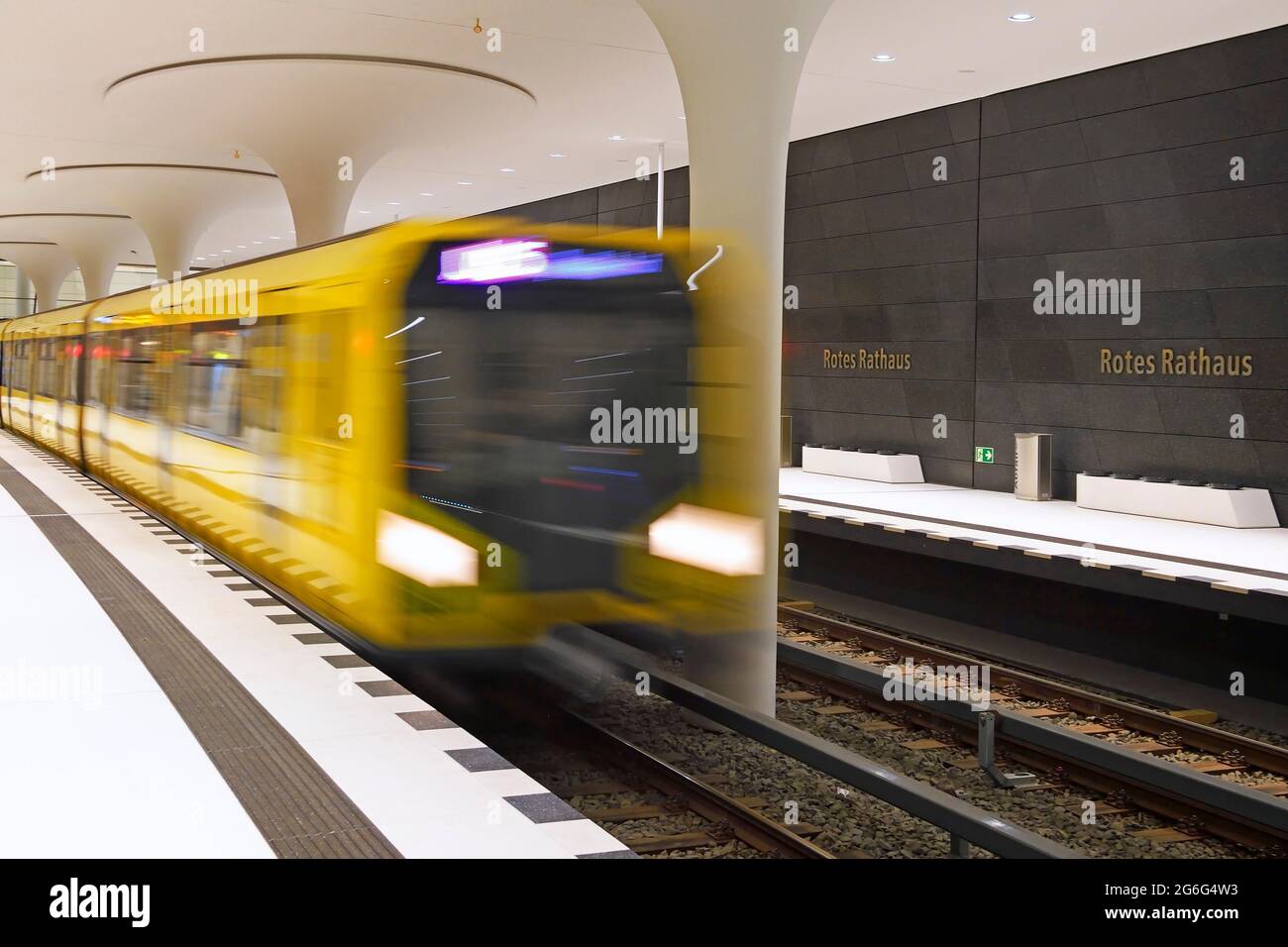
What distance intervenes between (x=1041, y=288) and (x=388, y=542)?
31.1 ft

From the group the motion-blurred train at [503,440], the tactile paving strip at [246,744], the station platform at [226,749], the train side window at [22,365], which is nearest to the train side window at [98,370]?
the train side window at [22,365]

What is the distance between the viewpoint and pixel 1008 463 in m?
14.0

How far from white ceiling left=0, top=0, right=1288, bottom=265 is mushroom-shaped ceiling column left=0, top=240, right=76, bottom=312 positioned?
16.8m

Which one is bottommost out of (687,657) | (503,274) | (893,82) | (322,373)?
(687,657)

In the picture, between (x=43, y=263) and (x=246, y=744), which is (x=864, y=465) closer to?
(x=246, y=744)

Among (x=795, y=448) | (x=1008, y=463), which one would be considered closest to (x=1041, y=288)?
(x=1008, y=463)

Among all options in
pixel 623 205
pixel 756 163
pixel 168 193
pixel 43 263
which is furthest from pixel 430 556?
pixel 43 263

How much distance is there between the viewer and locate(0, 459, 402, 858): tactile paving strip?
3708 mm

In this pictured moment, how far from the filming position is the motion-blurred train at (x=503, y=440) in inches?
233

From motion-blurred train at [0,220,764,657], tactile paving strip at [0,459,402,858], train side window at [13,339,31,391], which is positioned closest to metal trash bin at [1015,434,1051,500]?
motion-blurred train at [0,220,764,657]

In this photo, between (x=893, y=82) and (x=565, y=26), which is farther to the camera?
(x=893, y=82)

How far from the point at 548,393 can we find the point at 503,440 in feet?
1.02
